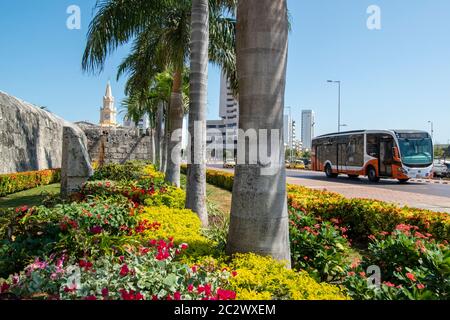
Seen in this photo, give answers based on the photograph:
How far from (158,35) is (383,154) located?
14.0 meters

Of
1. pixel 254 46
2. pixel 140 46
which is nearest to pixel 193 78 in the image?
pixel 254 46

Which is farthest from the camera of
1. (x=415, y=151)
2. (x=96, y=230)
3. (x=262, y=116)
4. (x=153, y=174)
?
(x=415, y=151)

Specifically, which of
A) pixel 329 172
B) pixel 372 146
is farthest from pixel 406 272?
pixel 329 172

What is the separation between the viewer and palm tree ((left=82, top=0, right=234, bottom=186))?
8562mm

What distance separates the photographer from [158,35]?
10812 millimetres

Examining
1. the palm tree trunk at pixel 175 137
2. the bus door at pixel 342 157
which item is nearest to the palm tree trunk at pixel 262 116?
the palm tree trunk at pixel 175 137

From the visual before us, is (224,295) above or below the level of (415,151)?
below

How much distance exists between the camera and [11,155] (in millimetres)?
14727

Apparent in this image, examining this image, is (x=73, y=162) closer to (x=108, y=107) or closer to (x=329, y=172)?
(x=329, y=172)

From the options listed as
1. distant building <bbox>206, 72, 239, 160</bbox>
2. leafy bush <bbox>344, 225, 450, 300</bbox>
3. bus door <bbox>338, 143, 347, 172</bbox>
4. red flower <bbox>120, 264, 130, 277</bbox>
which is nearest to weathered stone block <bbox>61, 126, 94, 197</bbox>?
red flower <bbox>120, 264, 130, 277</bbox>

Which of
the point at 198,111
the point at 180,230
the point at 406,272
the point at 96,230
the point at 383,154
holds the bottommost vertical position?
the point at 406,272

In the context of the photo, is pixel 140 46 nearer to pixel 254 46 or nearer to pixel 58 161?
pixel 254 46

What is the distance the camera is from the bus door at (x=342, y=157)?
72.7ft
